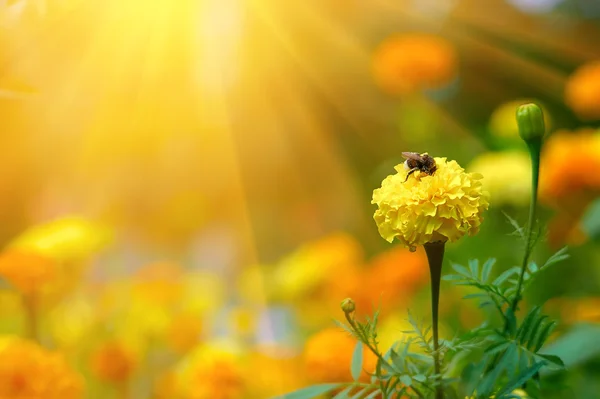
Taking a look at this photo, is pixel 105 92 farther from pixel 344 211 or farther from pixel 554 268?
pixel 554 268

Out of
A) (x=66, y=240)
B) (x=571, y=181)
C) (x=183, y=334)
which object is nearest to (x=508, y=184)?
(x=571, y=181)

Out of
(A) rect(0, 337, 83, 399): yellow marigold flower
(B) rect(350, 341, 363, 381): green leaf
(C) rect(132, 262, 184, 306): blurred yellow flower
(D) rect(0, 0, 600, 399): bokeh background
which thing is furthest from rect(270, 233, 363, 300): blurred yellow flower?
(B) rect(350, 341, 363, 381): green leaf

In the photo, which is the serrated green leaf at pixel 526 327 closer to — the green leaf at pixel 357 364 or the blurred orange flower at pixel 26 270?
the green leaf at pixel 357 364

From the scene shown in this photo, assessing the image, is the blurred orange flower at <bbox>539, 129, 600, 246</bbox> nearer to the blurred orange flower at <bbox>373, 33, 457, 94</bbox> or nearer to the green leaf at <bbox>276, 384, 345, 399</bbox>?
the blurred orange flower at <bbox>373, 33, 457, 94</bbox>

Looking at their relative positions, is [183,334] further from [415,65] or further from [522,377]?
[415,65]

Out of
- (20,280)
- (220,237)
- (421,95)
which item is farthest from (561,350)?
(220,237)
